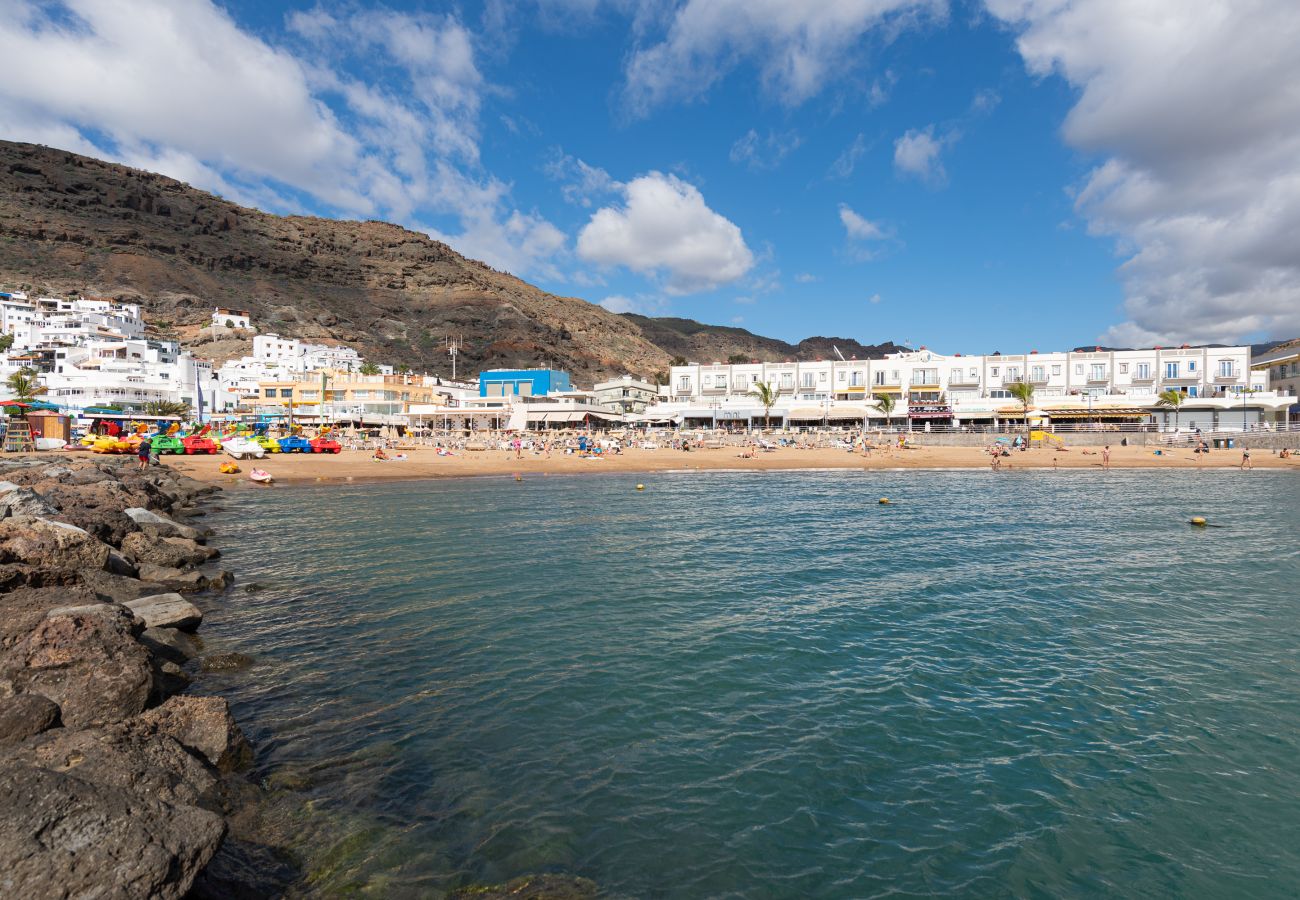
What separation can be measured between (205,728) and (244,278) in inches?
7100

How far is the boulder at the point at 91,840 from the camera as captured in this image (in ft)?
13.5

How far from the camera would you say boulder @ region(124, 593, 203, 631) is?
10531 millimetres

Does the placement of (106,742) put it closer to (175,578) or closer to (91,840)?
(91,840)

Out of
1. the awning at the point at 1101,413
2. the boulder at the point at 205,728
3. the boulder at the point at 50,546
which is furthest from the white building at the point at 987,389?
the boulder at the point at 205,728

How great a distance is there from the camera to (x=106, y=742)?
5.66 metres

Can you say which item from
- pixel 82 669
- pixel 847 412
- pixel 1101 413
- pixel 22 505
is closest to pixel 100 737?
pixel 82 669

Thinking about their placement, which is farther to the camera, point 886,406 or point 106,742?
point 886,406

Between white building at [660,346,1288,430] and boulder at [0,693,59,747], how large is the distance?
236ft

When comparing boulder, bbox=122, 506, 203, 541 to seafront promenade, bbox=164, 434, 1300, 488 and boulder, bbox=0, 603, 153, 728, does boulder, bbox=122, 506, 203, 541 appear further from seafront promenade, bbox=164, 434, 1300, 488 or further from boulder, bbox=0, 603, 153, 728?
seafront promenade, bbox=164, 434, 1300, 488

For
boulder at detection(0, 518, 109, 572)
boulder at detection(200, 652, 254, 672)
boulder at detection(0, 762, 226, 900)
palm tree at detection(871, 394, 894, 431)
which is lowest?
boulder at detection(200, 652, 254, 672)

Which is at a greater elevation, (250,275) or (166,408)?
(250,275)

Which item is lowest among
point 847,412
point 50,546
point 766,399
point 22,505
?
point 50,546

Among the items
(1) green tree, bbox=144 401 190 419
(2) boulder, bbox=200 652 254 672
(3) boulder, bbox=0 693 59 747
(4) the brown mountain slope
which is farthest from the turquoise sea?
(4) the brown mountain slope

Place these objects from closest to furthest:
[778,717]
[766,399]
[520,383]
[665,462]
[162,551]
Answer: [778,717] < [162,551] < [665,462] < [766,399] < [520,383]
